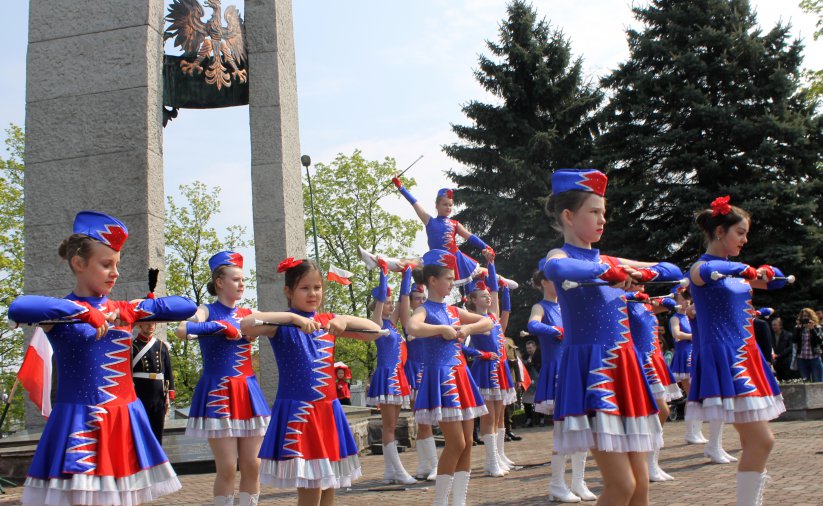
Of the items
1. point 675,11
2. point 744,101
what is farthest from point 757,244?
point 675,11

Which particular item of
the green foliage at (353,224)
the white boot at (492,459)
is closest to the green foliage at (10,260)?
the green foliage at (353,224)

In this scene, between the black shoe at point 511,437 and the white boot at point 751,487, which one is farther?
the black shoe at point 511,437

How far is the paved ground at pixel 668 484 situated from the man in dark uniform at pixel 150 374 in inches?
39.7

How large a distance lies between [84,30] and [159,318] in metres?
8.77

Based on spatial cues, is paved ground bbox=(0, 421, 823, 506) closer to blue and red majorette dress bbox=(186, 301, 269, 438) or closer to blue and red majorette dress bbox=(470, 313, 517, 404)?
blue and red majorette dress bbox=(470, 313, 517, 404)

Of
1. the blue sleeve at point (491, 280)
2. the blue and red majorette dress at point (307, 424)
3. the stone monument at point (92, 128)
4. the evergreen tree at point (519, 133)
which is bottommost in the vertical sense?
the blue and red majorette dress at point (307, 424)

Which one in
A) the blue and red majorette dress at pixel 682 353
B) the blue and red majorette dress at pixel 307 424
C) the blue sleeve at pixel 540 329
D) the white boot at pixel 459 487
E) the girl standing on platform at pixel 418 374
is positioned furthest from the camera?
the blue and red majorette dress at pixel 682 353

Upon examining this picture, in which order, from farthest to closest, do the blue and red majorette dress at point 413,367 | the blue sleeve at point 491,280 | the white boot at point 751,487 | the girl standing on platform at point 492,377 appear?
the blue and red majorette dress at point 413,367 < the blue sleeve at point 491,280 < the girl standing on platform at point 492,377 < the white boot at point 751,487

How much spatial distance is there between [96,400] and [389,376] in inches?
256

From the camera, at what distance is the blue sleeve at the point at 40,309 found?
4.12 meters

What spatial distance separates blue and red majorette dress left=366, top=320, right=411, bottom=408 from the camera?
1077 cm

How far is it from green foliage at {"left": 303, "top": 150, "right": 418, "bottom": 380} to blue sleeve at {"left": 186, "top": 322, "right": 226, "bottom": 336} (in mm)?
32356

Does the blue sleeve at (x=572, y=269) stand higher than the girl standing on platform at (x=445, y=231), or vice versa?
the girl standing on platform at (x=445, y=231)

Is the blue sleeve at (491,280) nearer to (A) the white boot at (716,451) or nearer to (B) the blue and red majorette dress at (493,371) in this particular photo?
(B) the blue and red majorette dress at (493,371)
